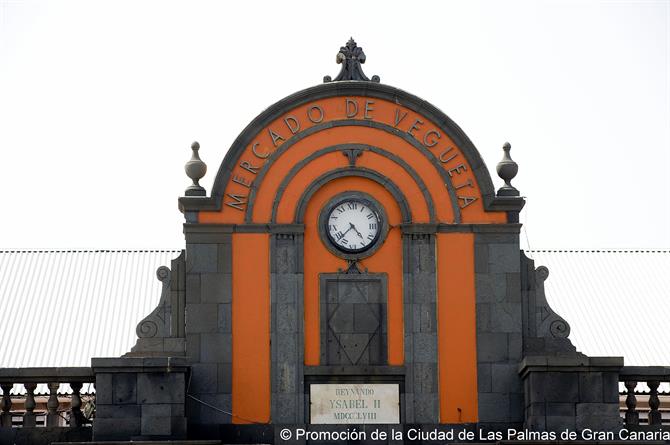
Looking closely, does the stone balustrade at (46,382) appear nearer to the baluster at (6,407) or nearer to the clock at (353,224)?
the baluster at (6,407)

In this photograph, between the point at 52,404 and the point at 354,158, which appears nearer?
the point at 52,404

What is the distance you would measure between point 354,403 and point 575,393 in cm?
495

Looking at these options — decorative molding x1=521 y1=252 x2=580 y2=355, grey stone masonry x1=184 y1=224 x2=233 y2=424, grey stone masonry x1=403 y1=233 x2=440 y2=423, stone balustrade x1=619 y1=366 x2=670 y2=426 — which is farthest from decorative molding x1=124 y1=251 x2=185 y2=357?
stone balustrade x1=619 y1=366 x2=670 y2=426

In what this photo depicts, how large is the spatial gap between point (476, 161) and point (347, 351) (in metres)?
5.41

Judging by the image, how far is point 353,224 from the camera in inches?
1548

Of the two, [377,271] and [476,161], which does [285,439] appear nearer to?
[377,271]

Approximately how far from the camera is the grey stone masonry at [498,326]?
3838cm

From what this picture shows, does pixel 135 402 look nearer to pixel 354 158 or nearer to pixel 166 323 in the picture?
pixel 166 323

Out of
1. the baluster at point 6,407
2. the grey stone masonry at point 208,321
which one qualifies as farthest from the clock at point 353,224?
the baluster at point 6,407

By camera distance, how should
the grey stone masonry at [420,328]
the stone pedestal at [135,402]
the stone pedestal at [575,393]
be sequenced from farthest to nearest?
the grey stone masonry at [420,328]
the stone pedestal at [575,393]
the stone pedestal at [135,402]

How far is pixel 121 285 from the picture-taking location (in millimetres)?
47562

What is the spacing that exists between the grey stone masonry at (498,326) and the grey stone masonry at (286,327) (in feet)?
13.4

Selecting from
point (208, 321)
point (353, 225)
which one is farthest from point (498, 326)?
point (208, 321)

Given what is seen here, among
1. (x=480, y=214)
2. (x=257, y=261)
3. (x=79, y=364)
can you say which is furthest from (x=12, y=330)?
(x=480, y=214)
